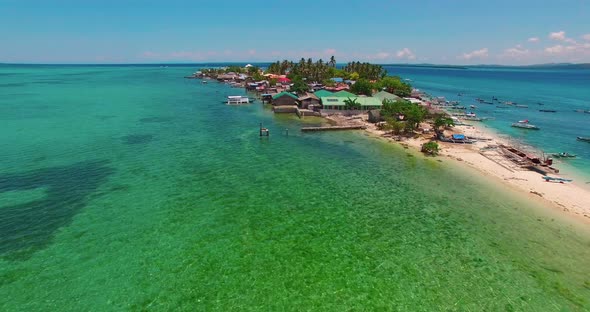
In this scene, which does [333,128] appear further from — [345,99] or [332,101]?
[345,99]

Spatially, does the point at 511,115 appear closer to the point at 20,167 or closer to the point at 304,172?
the point at 304,172

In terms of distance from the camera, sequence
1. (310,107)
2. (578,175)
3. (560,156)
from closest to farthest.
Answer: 1. (578,175)
2. (560,156)
3. (310,107)

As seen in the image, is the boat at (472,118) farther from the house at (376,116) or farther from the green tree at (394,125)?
the green tree at (394,125)

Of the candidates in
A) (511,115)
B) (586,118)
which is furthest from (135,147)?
(586,118)

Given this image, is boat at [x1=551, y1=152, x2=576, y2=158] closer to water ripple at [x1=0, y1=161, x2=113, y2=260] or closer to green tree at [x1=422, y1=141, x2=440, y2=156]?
green tree at [x1=422, y1=141, x2=440, y2=156]

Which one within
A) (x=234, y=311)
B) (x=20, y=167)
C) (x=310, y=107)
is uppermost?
(x=310, y=107)

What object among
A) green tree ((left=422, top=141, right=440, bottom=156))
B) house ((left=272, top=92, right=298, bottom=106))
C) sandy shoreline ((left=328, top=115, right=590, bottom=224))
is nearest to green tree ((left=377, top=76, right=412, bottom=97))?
house ((left=272, top=92, right=298, bottom=106))
